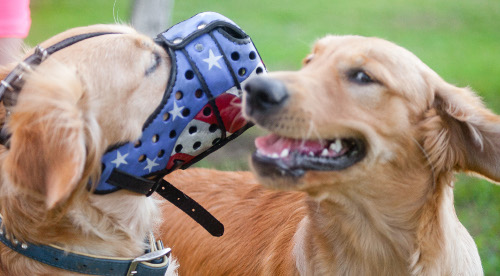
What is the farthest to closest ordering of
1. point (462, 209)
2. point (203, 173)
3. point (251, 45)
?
point (462, 209) < point (203, 173) < point (251, 45)

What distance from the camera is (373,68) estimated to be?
9.07 feet

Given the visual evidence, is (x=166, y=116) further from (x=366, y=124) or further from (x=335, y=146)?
(x=366, y=124)

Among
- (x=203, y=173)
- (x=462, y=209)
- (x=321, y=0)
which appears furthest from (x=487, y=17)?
(x=203, y=173)

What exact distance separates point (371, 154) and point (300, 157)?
330mm

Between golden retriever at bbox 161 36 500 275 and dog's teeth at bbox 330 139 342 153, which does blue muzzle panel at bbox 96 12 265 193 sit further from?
dog's teeth at bbox 330 139 342 153

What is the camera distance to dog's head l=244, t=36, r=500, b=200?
264 cm

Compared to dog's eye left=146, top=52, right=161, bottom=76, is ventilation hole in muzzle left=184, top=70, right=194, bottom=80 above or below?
below

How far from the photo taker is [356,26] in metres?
14.5

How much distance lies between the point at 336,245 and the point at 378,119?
0.72 meters

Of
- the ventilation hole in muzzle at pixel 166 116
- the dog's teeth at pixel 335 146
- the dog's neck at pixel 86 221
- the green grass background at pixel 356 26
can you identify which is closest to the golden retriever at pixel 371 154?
the dog's teeth at pixel 335 146

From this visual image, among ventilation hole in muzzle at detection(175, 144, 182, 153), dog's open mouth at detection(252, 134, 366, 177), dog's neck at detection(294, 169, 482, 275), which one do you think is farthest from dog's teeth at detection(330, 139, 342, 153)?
ventilation hole in muzzle at detection(175, 144, 182, 153)

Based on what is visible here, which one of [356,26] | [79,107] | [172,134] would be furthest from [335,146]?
[356,26]

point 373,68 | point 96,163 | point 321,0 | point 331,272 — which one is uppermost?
point 373,68

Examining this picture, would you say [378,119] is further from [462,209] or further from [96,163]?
[462,209]
